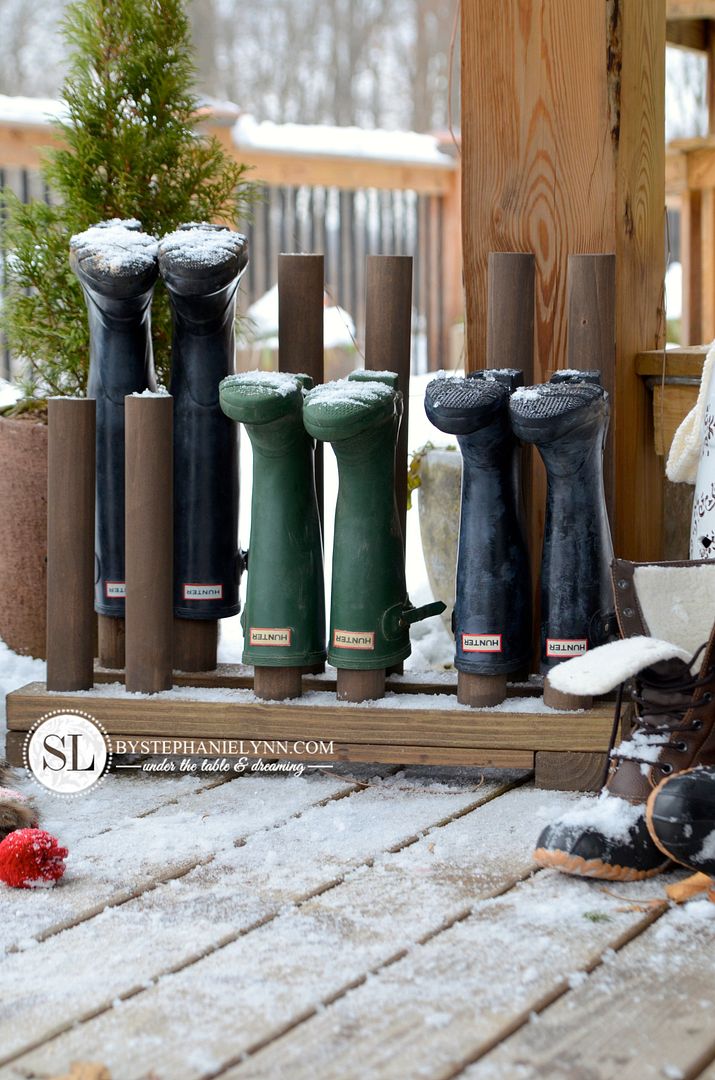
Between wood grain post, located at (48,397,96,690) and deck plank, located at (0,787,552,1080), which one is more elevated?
wood grain post, located at (48,397,96,690)

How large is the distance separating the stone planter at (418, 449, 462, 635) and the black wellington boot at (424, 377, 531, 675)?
59 centimetres

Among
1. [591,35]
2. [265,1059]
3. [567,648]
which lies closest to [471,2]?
[591,35]

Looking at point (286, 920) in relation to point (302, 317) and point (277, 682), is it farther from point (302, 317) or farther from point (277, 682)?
point (302, 317)

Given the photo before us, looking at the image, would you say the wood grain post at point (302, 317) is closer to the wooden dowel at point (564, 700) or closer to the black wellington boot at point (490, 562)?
the black wellington boot at point (490, 562)

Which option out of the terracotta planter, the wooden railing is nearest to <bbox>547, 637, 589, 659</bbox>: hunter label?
the terracotta planter

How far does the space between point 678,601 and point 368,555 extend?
500 mm

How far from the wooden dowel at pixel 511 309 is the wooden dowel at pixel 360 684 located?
571mm

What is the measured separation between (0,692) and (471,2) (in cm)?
157

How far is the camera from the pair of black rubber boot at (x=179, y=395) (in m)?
2.16

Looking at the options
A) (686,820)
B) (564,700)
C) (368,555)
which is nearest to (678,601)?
(564,700)

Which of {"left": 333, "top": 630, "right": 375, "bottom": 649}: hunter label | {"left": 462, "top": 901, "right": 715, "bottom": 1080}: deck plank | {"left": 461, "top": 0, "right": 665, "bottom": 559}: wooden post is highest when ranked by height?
{"left": 461, "top": 0, "right": 665, "bottom": 559}: wooden post

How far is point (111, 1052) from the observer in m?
1.29

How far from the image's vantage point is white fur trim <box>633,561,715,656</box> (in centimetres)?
188

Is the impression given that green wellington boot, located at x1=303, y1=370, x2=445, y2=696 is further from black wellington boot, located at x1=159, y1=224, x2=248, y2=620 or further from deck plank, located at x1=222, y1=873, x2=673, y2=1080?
deck plank, located at x1=222, y1=873, x2=673, y2=1080
